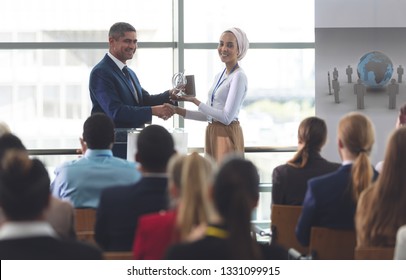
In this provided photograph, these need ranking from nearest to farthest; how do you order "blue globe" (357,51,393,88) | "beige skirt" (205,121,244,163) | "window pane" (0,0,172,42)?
1. "beige skirt" (205,121,244,163)
2. "blue globe" (357,51,393,88)
3. "window pane" (0,0,172,42)

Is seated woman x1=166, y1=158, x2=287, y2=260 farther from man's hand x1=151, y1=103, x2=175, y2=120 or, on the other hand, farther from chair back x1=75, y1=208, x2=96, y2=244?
man's hand x1=151, y1=103, x2=175, y2=120

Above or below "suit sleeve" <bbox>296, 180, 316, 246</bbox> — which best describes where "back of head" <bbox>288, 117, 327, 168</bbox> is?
Answer: above

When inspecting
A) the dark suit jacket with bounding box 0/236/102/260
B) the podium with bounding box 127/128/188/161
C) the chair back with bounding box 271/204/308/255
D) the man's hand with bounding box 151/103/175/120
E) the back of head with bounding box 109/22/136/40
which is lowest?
the chair back with bounding box 271/204/308/255

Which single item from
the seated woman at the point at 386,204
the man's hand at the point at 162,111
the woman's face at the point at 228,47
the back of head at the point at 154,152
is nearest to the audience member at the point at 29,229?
the back of head at the point at 154,152

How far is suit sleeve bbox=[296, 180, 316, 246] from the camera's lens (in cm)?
411

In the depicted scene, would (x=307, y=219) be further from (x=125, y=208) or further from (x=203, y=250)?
(x=203, y=250)

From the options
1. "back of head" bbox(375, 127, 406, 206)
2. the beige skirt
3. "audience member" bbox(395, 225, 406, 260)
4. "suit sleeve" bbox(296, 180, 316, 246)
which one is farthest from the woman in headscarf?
"audience member" bbox(395, 225, 406, 260)

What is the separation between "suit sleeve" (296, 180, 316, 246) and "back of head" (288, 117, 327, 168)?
1.95 feet

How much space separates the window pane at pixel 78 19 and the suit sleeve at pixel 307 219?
161 inches

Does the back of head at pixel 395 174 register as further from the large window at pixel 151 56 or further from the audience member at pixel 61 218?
the large window at pixel 151 56

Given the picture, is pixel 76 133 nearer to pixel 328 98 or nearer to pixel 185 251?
pixel 328 98

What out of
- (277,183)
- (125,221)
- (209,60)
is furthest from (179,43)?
(125,221)

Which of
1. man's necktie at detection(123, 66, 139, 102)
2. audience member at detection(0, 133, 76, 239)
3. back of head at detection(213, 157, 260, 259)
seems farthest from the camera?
man's necktie at detection(123, 66, 139, 102)

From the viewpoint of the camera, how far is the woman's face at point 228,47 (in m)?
6.74
